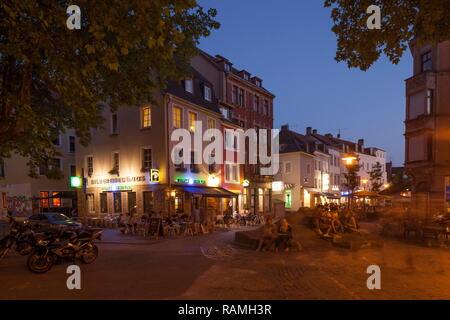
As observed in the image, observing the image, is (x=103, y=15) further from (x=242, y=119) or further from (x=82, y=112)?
(x=242, y=119)

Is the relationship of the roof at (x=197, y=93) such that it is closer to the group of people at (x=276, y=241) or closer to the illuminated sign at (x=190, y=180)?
the illuminated sign at (x=190, y=180)

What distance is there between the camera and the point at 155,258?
411 inches

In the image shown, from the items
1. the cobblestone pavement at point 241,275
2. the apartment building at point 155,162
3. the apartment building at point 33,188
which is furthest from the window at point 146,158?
the cobblestone pavement at point 241,275

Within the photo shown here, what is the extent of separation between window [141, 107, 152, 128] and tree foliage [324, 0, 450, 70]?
16564 mm

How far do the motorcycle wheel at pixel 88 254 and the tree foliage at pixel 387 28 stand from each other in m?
9.25

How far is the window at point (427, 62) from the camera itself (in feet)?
73.8

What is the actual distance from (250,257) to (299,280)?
318 cm

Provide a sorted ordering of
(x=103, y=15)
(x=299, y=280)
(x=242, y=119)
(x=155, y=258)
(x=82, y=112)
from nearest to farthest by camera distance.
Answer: (x=103, y=15) → (x=299, y=280) → (x=82, y=112) → (x=155, y=258) → (x=242, y=119)

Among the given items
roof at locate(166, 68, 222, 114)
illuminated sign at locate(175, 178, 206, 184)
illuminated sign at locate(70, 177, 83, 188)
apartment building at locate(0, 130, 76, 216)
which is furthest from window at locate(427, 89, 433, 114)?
apartment building at locate(0, 130, 76, 216)

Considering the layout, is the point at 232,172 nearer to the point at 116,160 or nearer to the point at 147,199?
the point at 147,199

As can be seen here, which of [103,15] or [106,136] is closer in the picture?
[103,15]

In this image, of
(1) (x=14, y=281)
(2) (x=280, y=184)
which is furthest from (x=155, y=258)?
(2) (x=280, y=184)

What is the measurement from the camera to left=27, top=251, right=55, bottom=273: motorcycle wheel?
27.1ft

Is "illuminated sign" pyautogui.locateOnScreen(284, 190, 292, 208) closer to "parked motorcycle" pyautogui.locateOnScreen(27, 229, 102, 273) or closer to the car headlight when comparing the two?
"parked motorcycle" pyautogui.locateOnScreen(27, 229, 102, 273)
